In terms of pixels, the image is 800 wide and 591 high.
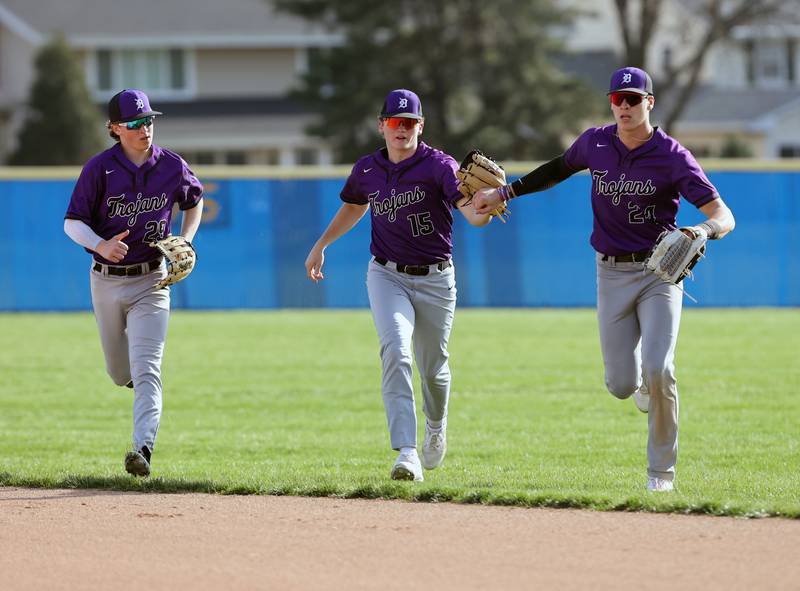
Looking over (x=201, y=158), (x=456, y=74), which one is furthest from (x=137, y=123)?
(x=201, y=158)

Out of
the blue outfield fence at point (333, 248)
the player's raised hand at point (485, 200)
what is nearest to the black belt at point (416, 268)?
the player's raised hand at point (485, 200)

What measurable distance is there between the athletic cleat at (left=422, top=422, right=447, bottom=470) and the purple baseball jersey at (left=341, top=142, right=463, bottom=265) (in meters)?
0.97

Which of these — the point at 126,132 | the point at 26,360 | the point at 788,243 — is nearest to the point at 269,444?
the point at 126,132

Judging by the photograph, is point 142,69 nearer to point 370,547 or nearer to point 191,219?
point 191,219

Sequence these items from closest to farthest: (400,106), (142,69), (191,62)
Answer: (400,106)
(142,69)
(191,62)

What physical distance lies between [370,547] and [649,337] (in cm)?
191

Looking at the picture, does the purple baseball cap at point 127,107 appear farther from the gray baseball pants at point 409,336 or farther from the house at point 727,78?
the house at point 727,78

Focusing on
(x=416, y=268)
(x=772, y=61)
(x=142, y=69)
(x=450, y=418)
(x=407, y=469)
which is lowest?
(x=450, y=418)

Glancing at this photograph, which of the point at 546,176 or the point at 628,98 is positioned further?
the point at 546,176

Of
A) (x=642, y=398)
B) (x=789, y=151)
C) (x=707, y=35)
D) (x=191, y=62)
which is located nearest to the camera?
(x=642, y=398)

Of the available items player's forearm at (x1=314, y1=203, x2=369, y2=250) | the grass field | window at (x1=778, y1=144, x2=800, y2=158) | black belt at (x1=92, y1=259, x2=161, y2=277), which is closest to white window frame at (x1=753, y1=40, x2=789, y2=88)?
window at (x1=778, y1=144, x2=800, y2=158)

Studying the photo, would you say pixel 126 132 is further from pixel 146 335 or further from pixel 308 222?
pixel 308 222

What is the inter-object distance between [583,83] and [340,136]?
5.71 meters

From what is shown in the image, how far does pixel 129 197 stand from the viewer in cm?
738
